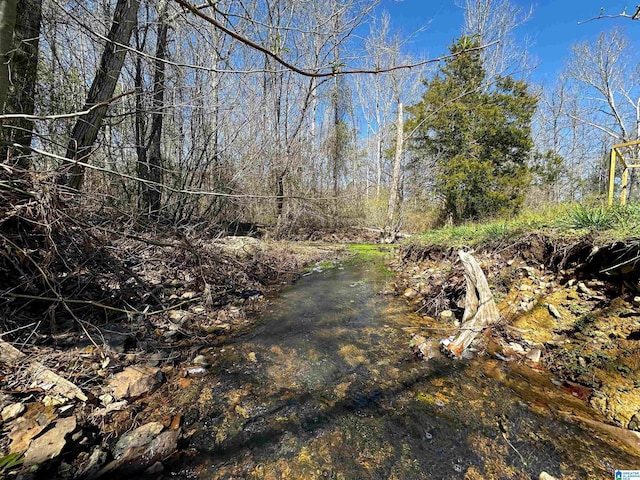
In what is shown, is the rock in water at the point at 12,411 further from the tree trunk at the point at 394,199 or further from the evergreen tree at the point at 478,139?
the evergreen tree at the point at 478,139

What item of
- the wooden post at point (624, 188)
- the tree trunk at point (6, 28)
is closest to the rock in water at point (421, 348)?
the tree trunk at point (6, 28)

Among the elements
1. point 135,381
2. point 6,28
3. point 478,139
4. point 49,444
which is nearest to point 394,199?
point 478,139

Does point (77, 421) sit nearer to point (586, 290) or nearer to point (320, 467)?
point (320, 467)

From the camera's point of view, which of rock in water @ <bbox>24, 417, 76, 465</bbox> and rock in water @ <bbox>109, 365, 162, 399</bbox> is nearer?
rock in water @ <bbox>24, 417, 76, 465</bbox>

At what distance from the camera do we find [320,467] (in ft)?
4.83

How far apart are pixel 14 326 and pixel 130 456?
1.39 meters

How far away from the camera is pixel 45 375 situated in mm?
1730

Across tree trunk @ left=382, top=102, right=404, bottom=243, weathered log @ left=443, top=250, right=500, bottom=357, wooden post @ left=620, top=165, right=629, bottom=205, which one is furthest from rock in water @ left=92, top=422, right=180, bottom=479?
tree trunk @ left=382, top=102, right=404, bottom=243

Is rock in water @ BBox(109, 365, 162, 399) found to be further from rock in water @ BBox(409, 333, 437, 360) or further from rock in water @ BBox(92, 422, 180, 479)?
rock in water @ BBox(409, 333, 437, 360)

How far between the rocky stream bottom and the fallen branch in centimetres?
4

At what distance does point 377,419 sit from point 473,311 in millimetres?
1728

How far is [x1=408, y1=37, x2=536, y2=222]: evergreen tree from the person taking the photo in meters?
10.5

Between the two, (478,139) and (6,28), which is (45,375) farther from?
(478,139)

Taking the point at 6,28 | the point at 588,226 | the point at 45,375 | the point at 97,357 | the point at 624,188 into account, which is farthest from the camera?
the point at 624,188
